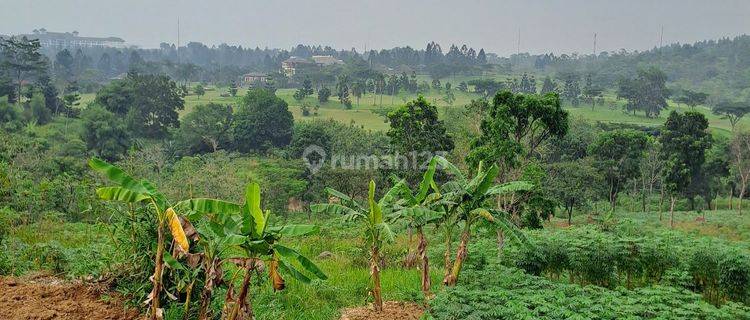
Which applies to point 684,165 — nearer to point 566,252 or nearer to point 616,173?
point 616,173

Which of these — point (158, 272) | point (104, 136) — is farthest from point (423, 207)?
point (104, 136)

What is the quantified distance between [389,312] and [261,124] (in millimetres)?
41959

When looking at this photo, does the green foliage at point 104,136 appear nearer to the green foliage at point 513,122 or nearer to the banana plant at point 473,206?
the green foliage at point 513,122

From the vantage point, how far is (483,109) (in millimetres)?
24297

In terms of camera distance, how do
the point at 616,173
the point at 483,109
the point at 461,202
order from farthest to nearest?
the point at 616,173 → the point at 483,109 → the point at 461,202

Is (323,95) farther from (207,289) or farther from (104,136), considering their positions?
A: (207,289)

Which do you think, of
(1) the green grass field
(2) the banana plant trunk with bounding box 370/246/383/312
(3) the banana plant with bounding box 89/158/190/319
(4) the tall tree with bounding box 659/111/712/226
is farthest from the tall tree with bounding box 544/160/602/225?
(3) the banana plant with bounding box 89/158/190/319

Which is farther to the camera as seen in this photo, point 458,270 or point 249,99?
point 249,99

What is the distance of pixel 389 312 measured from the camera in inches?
329

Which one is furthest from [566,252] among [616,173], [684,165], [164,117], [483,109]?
[164,117]

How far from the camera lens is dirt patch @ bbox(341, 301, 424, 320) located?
26.7ft

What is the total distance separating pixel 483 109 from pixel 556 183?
28.1ft

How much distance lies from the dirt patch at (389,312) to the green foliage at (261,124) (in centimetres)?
4111

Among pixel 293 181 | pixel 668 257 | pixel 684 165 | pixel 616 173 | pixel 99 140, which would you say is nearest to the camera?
pixel 668 257
